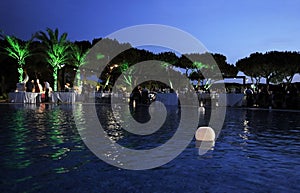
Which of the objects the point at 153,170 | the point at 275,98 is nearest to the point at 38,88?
the point at 275,98

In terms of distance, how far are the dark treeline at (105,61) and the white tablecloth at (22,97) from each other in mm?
3171

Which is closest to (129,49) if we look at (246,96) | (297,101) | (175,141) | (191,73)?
(191,73)

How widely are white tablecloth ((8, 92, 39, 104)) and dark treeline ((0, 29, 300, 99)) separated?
125 inches

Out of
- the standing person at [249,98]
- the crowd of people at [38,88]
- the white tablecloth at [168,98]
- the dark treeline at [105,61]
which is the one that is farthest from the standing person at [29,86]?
the standing person at [249,98]

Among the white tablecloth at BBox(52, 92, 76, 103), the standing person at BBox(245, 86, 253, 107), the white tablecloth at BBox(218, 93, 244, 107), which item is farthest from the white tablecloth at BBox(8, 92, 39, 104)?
the standing person at BBox(245, 86, 253, 107)

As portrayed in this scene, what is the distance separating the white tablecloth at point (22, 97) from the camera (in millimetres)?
21550

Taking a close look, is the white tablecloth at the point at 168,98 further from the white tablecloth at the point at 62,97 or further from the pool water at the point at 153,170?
the pool water at the point at 153,170

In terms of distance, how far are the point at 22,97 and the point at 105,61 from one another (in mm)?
23813

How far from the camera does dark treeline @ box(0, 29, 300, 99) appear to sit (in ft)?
97.0

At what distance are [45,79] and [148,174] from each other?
35.3m

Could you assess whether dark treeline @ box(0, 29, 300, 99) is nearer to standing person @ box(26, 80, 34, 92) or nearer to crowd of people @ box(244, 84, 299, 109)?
standing person @ box(26, 80, 34, 92)

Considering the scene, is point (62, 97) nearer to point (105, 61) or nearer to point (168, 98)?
point (168, 98)

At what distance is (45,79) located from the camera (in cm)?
3666

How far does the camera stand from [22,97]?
70.8ft
